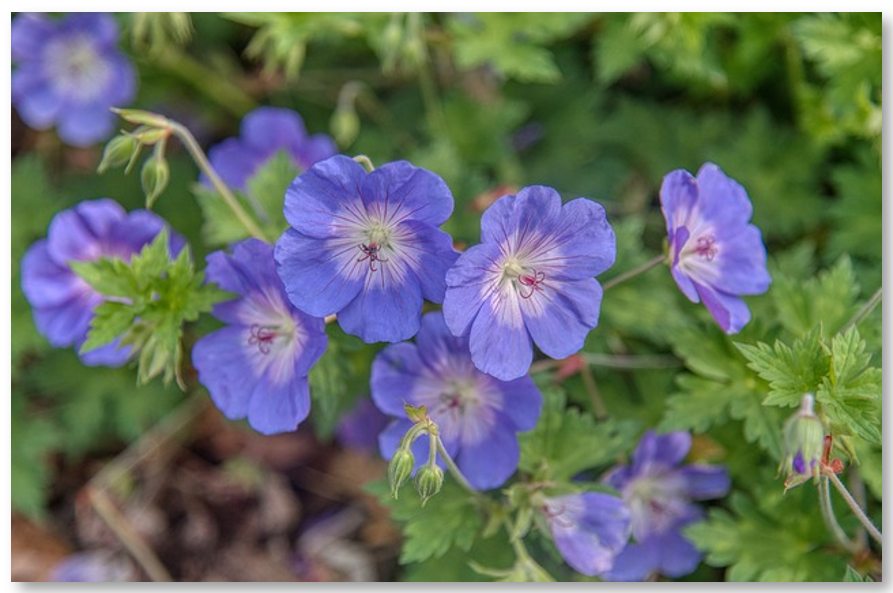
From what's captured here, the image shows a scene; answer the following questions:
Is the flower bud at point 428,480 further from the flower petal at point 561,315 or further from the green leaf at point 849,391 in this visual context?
the green leaf at point 849,391

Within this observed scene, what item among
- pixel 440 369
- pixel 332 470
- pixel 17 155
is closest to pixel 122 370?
pixel 332 470

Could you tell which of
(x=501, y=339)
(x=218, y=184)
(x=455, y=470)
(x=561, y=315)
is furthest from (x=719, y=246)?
(x=218, y=184)

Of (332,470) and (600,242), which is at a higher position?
(600,242)

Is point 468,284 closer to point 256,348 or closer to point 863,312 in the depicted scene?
point 256,348

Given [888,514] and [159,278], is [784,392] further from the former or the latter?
[159,278]

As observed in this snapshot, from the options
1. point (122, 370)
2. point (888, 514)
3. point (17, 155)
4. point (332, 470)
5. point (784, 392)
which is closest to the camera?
point (784, 392)

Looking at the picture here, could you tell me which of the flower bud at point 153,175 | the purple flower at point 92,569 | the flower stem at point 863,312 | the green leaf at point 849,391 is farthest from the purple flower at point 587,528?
the purple flower at point 92,569
